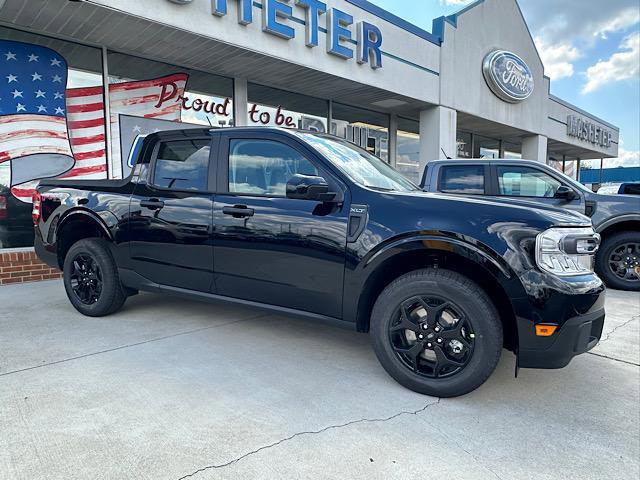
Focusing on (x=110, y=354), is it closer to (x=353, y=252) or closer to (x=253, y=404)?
(x=253, y=404)

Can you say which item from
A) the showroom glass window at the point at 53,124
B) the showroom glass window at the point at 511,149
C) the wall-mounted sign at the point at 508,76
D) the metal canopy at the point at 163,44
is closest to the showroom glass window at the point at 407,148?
the wall-mounted sign at the point at 508,76

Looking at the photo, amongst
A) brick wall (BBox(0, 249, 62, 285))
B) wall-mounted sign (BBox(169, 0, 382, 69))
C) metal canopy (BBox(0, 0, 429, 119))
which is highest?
wall-mounted sign (BBox(169, 0, 382, 69))

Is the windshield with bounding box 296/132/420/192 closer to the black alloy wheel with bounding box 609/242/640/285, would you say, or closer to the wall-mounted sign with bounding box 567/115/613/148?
the black alloy wheel with bounding box 609/242/640/285

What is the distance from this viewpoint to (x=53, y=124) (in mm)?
6754

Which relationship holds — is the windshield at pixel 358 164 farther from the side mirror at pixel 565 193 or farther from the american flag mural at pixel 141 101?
the american flag mural at pixel 141 101

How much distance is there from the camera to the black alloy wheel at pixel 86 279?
4.32 metres

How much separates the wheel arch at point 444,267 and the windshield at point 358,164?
58 cm

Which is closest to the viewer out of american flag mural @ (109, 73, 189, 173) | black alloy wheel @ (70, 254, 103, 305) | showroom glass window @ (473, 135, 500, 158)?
black alloy wheel @ (70, 254, 103, 305)

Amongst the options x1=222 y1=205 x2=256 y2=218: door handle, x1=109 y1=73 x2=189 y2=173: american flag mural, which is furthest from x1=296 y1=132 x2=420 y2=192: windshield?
x1=109 y1=73 x2=189 y2=173: american flag mural

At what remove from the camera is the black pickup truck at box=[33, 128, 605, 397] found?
8.39ft

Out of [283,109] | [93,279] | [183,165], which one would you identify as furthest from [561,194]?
[283,109]

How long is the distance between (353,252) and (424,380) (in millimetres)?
958

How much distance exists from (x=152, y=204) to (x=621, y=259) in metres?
6.43

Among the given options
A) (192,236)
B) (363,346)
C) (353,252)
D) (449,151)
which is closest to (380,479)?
(353,252)
